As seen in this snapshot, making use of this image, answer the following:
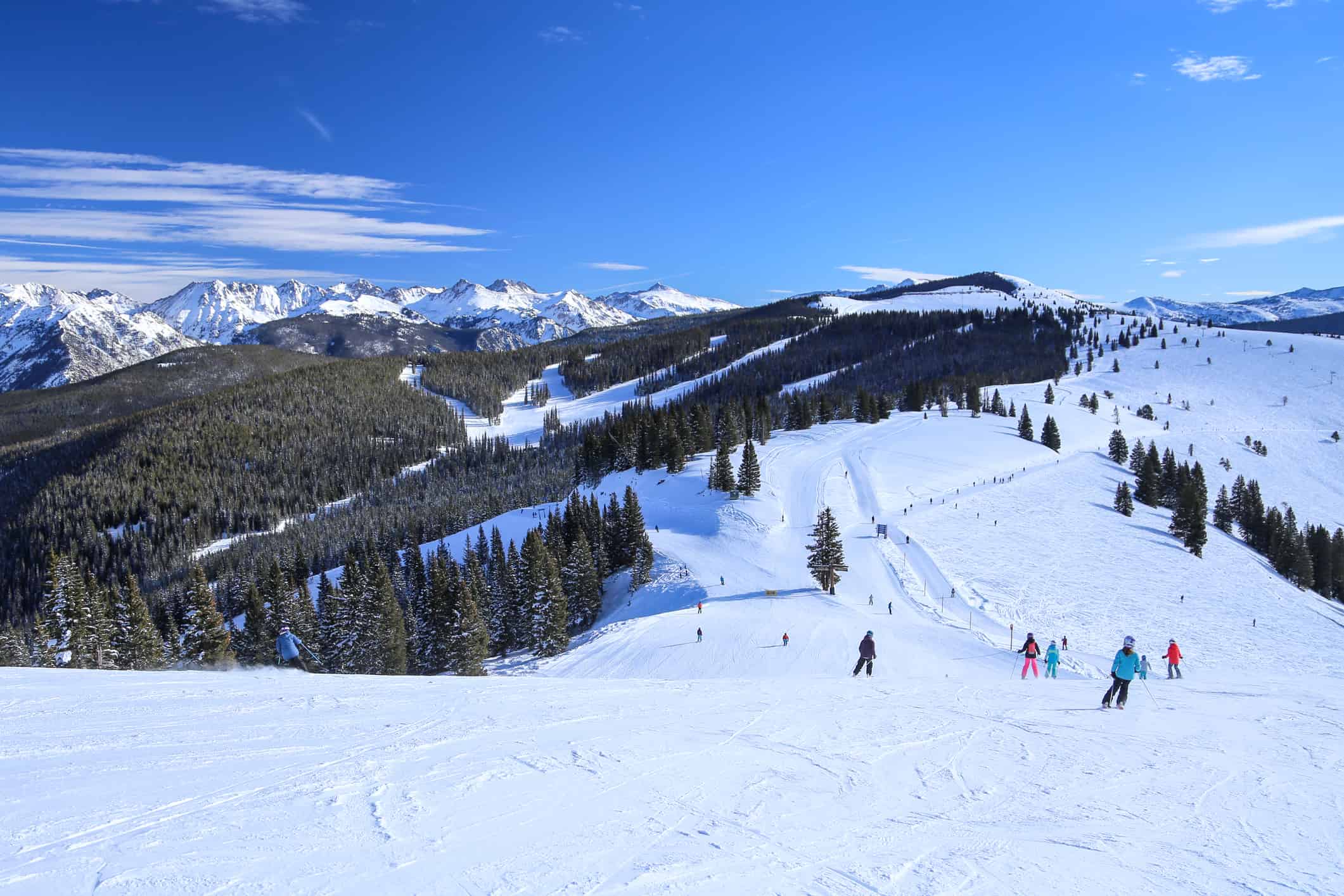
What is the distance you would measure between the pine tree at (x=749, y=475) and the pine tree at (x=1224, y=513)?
175 ft

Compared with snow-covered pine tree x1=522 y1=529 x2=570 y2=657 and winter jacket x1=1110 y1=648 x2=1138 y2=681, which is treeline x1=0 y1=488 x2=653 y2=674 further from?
winter jacket x1=1110 y1=648 x2=1138 y2=681

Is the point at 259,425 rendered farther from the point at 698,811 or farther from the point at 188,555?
the point at 698,811

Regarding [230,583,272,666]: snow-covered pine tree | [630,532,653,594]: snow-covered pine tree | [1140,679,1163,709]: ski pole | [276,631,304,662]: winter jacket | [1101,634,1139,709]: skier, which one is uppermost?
[276,631,304,662]: winter jacket

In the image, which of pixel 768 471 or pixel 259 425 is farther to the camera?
pixel 259 425

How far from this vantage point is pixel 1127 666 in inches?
543

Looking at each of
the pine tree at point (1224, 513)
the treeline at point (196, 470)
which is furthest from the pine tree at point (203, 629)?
the pine tree at point (1224, 513)

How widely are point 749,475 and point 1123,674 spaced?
178ft

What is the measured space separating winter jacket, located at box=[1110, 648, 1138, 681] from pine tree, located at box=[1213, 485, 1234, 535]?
7815 centimetres

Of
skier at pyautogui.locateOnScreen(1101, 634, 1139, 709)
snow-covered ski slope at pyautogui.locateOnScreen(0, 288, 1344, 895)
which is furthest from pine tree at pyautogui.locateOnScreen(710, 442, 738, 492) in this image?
skier at pyautogui.locateOnScreen(1101, 634, 1139, 709)

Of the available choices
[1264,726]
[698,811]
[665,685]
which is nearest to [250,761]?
[698,811]

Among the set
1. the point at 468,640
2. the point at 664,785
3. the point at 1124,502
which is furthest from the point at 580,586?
the point at 1124,502

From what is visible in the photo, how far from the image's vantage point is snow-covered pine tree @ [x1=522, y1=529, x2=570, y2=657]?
4512 cm

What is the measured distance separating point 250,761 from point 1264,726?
650 inches

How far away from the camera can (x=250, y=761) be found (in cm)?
796
